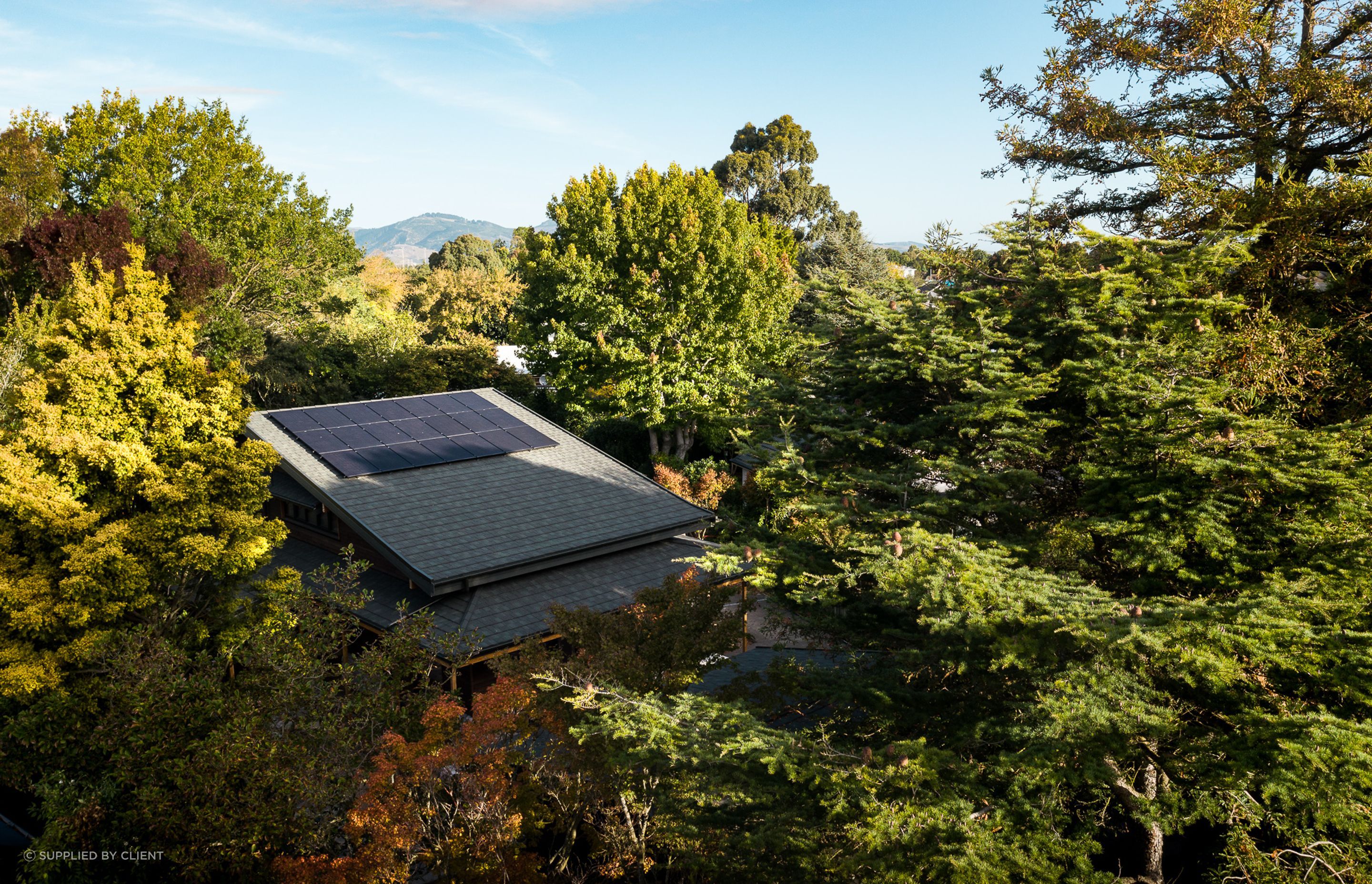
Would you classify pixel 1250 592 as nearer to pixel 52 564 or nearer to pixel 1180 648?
pixel 1180 648

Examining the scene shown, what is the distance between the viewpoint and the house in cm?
1689

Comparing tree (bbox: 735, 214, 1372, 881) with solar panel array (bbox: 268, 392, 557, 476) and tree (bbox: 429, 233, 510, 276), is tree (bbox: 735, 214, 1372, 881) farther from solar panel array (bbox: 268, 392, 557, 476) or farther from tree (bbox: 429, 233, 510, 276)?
tree (bbox: 429, 233, 510, 276)

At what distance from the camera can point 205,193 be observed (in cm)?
3531

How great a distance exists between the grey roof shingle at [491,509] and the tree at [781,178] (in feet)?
144

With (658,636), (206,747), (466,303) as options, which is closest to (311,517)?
(206,747)

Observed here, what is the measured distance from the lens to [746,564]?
787 inches

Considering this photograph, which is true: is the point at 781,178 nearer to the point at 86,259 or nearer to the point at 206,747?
the point at 86,259

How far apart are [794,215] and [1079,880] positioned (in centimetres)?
5949

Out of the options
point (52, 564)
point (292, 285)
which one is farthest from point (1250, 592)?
point (292, 285)

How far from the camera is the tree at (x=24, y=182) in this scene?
3147 cm

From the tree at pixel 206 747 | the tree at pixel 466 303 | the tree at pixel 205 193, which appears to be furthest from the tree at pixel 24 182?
the tree at pixel 206 747

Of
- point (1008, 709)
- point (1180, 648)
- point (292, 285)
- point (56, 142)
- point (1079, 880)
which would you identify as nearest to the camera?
point (1180, 648)

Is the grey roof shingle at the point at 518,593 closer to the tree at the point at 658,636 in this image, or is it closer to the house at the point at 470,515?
the house at the point at 470,515

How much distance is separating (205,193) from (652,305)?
68.8 feet
